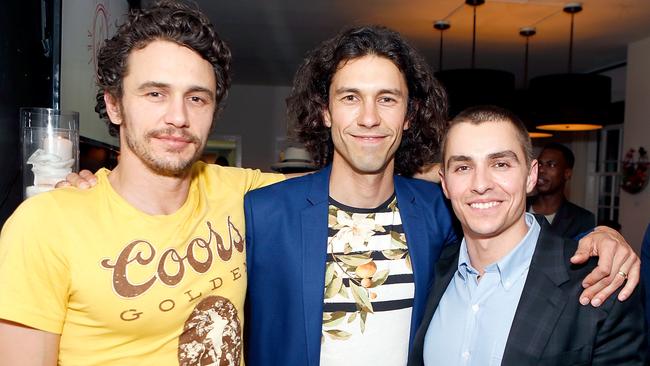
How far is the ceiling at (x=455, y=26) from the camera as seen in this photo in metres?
5.38

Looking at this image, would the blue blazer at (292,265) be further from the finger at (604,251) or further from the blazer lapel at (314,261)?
the finger at (604,251)

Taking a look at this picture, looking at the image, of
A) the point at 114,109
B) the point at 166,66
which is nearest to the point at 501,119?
the point at 166,66

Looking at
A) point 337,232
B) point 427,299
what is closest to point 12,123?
point 337,232

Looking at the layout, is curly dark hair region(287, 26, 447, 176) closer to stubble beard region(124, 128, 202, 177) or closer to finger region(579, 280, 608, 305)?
stubble beard region(124, 128, 202, 177)

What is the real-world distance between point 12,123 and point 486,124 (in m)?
1.57

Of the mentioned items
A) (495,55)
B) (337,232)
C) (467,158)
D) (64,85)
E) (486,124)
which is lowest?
(337,232)

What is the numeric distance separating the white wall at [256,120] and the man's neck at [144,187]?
28.5 feet

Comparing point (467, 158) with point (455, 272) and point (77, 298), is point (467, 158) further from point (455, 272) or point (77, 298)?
point (77, 298)

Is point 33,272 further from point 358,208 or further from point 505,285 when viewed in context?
point 505,285

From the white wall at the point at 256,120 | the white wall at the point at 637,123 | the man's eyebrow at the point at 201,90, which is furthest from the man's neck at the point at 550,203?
the white wall at the point at 256,120

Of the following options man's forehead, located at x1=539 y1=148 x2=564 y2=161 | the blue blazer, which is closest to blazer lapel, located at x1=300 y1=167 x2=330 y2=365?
the blue blazer

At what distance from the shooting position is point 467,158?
63.9 inches

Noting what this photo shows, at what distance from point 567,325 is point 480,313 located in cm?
22

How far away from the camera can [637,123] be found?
6.42m
